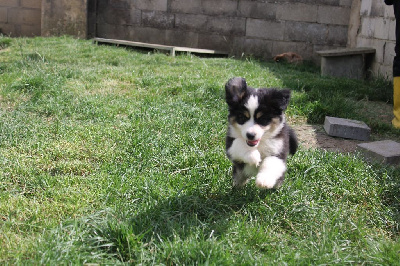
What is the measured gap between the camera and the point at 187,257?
2.37 meters

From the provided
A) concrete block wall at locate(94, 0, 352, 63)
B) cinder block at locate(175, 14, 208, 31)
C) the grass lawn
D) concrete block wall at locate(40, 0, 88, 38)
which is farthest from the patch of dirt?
concrete block wall at locate(40, 0, 88, 38)

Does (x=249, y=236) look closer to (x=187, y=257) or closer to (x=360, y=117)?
(x=187, y=257)

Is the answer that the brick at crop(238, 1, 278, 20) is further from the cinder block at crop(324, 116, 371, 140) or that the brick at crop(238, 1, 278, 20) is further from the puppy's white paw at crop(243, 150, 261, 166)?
the puppy's white paw at crop(243, 150, 261, 166)

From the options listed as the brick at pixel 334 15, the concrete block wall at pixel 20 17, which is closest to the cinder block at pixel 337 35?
the brick at pixel 334 15

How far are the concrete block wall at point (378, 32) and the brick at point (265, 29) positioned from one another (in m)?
1.70

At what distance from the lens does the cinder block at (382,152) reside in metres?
4.05

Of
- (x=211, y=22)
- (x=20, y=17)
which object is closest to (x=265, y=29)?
(x=211, y=22)

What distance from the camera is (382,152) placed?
4.14 metres

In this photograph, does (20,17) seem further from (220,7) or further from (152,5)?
(220,7)

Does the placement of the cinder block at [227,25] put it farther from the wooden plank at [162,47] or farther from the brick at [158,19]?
the brick at [158,19]

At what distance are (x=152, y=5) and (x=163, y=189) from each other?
8212 millimetres

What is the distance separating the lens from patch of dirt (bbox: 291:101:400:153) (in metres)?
4.64

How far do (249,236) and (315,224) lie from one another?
0.48 metres

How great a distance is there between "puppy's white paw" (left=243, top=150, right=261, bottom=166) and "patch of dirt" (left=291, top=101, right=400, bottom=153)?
A: 147 cm
